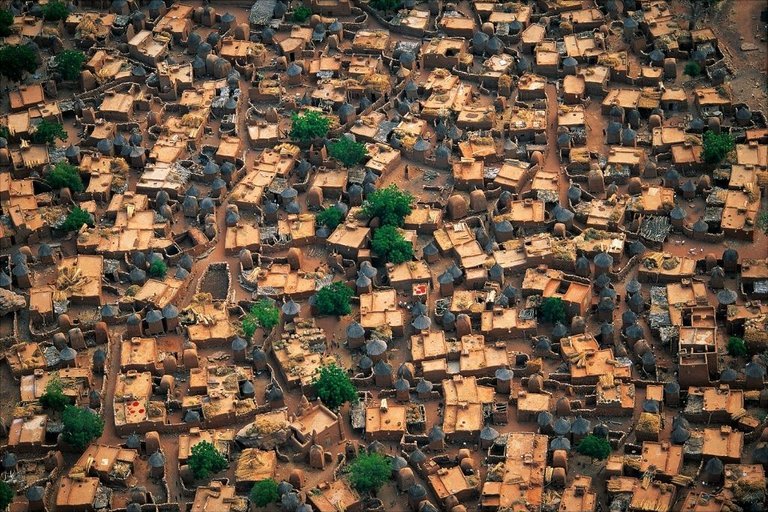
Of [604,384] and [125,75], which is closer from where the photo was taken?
[604,384]

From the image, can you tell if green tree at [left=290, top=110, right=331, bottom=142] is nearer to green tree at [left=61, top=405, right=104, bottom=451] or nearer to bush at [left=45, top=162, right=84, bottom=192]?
bush at [left=45, top=162, right=84, bottom=192]

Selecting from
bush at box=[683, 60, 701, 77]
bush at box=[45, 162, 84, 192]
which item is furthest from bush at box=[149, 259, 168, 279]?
bush at box=[683, 60, 701, 77]

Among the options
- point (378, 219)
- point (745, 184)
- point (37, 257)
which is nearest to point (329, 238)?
point (378, 219)

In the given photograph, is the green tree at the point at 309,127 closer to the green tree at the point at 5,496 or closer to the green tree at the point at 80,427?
the green tree at the point at 80,427

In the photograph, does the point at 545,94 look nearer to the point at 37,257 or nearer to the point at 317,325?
the point at 317,325

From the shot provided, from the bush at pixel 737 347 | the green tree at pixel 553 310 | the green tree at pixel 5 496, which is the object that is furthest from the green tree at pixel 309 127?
the green tree at pixel 5 496
